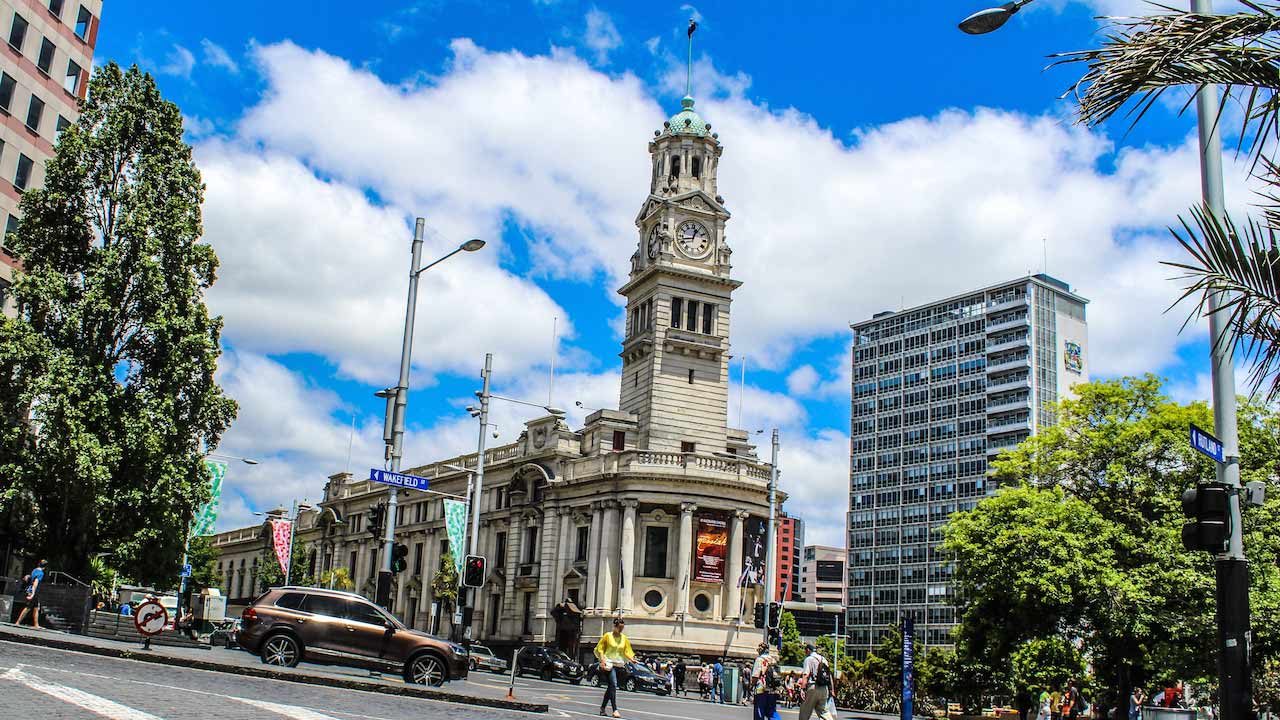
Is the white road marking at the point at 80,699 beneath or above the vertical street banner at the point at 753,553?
beneath

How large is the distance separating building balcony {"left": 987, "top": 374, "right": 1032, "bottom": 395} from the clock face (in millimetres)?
66805

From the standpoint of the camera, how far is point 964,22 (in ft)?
32.5

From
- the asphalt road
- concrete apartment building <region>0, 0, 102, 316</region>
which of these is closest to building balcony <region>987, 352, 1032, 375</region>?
concrete apartment building <region>0, 0, 102, 316</region>

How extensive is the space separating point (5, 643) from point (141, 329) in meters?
15.5

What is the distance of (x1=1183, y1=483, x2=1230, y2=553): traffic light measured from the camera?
10.5 metres

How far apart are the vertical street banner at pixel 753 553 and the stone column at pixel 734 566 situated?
289 millimetres

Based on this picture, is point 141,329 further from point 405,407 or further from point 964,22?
point 964,22

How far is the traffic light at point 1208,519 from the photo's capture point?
Result: 10.5m

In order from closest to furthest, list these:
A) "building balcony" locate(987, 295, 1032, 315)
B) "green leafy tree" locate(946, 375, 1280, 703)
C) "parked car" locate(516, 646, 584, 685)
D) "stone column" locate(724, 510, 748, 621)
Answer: "green leafy tree" locate(946, 375, 1280, 703) < "parked car" locate(516, 646, 584, 685) < "stone column" locate(724, 510, 748, 621) < "building balcony" locate(987, 295, 1032, 315)

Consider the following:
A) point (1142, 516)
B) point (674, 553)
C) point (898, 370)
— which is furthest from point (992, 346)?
point (1142, 516)

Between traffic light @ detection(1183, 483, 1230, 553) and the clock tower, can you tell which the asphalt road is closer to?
traffic light @ detection(1183, 483, 1230, 553)

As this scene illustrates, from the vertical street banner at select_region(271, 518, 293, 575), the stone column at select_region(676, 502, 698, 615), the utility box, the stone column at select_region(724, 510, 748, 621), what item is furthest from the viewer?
the stone column at select_region(724, 510, 748, 621)

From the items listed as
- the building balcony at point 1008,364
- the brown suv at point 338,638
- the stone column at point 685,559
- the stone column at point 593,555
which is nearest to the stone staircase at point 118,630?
the brown suv at point 338,638

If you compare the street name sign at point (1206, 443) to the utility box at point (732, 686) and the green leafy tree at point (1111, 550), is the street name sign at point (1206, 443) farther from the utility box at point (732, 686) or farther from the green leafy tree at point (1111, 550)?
the utility box at point (732, 686)
